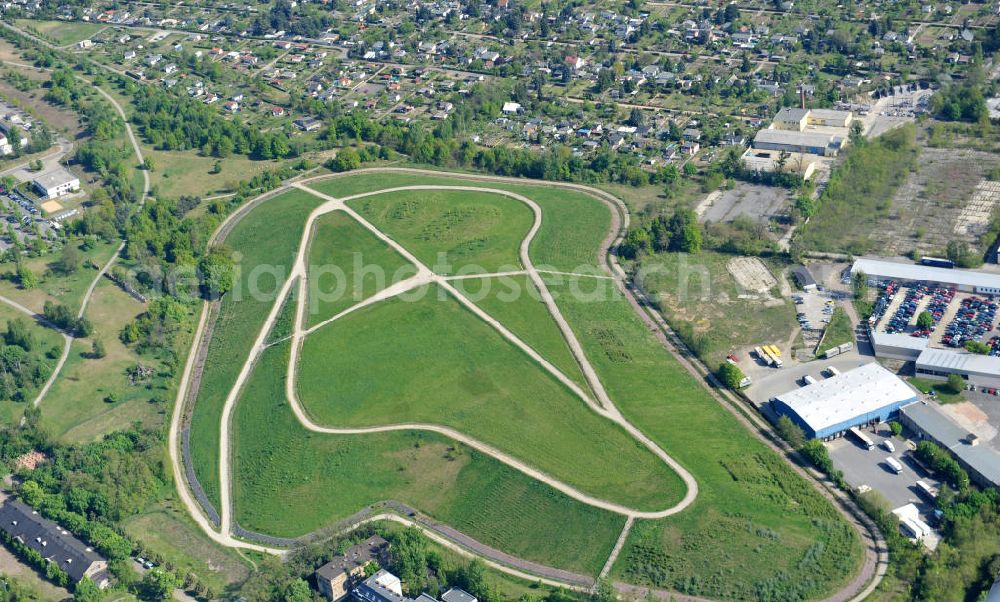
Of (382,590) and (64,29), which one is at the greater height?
(382,590)

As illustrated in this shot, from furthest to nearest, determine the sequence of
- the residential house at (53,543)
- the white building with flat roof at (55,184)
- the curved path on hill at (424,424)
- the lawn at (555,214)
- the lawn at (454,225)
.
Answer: the white building with flat roof at (55,184) < the lawn at (454,225) < the lawn at (555,214) < the curved path on hill at (424,424) < the residential house at (53,543)

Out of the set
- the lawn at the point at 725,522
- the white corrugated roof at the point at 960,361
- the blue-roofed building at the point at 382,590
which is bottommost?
the blue-roofed building at the point at 382,590

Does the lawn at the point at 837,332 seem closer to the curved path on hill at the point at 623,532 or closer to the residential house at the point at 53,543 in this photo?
the curved path on hill at the point at 623,532

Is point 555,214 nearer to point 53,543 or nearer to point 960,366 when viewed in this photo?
point 960,366

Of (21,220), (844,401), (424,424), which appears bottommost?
(21,220)

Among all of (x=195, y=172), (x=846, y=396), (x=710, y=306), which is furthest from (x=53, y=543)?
(x=195, y=172)

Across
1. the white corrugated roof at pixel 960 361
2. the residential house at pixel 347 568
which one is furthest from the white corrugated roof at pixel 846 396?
the residential house at pixel 347 568

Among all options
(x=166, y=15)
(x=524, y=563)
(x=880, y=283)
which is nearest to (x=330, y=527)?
(x=524, y=563)

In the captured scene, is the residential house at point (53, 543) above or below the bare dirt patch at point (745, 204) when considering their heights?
below
